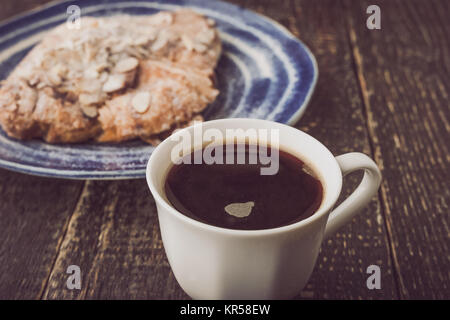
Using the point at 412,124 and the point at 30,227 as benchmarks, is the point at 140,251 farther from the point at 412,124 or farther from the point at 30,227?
the point at 412,124

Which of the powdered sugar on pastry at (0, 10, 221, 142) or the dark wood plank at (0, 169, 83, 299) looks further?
the powdered sugar on pastry at (0, 10, 221, 142)

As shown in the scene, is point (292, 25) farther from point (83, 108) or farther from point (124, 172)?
point (124, 172)

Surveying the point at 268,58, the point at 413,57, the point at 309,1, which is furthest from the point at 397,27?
the point at 268,58

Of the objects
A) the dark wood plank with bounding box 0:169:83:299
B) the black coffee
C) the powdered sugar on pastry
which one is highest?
the black coffee

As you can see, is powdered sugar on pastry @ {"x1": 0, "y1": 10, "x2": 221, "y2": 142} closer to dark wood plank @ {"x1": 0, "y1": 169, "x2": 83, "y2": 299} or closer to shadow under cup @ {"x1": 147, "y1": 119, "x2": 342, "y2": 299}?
dark wood plank @ {"x1": 0, "y1": 169, "x2": 83, "y2": 299}

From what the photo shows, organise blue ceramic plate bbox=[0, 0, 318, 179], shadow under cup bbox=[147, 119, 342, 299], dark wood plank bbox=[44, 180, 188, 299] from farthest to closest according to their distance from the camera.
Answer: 1. blue ceramic plate bbox=[0, 0, 318, 179]
2. dark wood plank bbox=[44, 180, 188, 299]
3. shadow under cup bbox=[147, 119, 342, 299]

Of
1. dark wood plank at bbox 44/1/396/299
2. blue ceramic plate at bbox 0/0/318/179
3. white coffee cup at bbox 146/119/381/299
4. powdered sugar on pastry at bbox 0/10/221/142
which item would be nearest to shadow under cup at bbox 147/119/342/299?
white coffee cup at bbox 146/119/381/299

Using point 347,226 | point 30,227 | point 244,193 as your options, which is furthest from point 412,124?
point 30,227

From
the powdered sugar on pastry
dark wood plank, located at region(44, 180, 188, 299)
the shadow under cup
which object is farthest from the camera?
the powdered sugar on pastry
